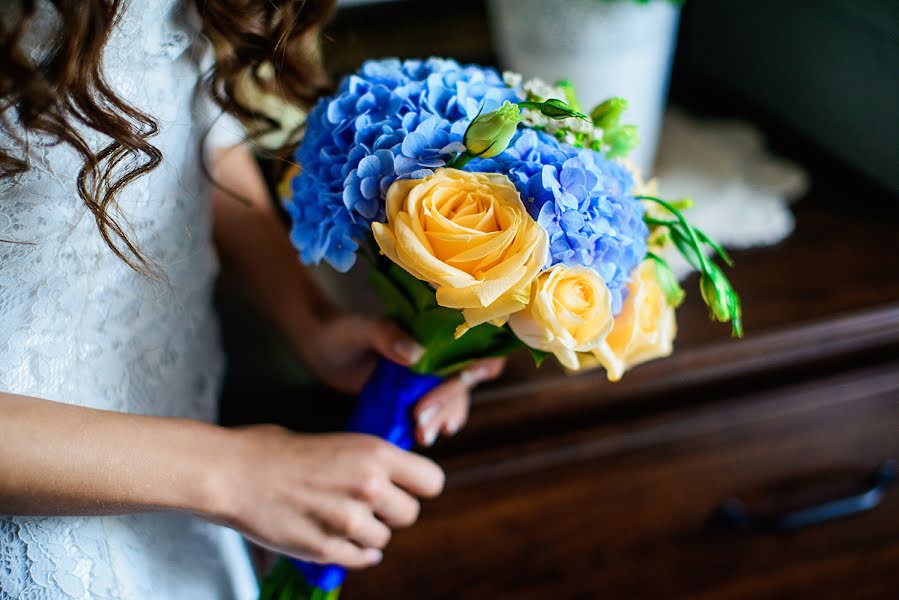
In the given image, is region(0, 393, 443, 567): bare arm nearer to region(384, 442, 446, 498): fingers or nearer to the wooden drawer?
region(384, 442, 446, 498): fingers

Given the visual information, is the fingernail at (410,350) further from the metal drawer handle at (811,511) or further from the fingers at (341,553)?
the metal drawer handle at (811,511)

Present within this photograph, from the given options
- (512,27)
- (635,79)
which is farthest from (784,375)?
(512,27)

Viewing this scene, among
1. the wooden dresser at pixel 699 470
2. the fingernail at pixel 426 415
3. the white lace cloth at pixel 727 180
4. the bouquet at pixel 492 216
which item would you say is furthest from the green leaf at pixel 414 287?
the white lace cloth at pixel 727 180

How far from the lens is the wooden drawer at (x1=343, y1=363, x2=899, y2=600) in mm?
757

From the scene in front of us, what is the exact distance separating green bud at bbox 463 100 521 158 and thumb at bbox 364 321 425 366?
0.18 metres

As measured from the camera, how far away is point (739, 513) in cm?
76

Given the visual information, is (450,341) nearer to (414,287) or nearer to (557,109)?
(414,287)

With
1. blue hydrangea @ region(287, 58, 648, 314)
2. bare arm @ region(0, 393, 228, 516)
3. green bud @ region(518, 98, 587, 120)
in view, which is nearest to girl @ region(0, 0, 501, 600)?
bare arm @ region(0, 393, 228, 516)

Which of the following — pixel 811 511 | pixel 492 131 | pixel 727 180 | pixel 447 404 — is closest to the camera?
pixel 492 131

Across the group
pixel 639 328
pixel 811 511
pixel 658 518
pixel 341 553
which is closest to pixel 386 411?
pixel 341 553

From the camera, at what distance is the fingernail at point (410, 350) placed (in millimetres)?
542

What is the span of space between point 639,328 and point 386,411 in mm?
214

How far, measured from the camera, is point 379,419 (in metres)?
0.57

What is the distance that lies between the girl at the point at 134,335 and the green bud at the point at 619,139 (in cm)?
22
